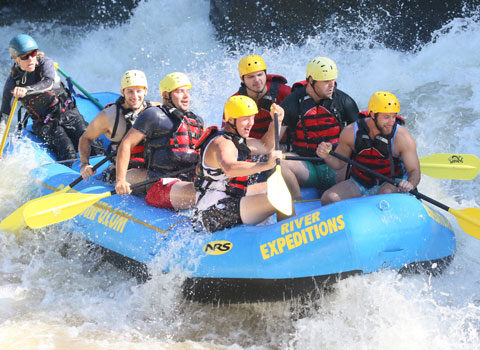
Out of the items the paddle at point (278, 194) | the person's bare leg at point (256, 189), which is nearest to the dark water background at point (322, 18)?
the person's bare leg at point (256, 189)

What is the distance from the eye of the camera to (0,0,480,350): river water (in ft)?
11.8

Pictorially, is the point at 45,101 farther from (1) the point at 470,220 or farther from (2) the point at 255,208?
(1) the point at 470,220

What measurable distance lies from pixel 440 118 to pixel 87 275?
14.3 feet

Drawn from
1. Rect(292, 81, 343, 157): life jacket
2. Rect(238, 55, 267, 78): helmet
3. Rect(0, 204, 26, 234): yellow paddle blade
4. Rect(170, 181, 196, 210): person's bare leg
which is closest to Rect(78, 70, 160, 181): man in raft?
Rect(170, 181, 196, 210): person's bare leg

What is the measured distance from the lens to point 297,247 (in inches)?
142

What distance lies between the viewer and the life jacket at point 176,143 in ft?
14.4

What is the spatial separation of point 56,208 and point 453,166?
Answer: 3.04 metres

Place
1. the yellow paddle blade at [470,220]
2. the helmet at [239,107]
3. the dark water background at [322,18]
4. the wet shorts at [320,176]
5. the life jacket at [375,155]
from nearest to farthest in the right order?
1. the helmet at [239,107]
2. the yellow paddle blade at [470,220]
3. the life jacket at [375,155]
4. the wet shorts at [320,176]
5. the dark water background at [322,18]

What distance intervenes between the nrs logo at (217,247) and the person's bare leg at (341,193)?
2.70ft

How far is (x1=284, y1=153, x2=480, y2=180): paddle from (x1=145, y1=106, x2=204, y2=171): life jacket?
850 millimetres

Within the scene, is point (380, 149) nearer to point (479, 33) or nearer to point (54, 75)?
point (54, 75)

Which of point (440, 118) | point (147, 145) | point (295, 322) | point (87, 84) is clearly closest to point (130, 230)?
point (147, 145)

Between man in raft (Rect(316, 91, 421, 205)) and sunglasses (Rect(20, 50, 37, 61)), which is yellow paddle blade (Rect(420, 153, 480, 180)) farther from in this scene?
sunglasses (Rect(20, 50, 37, 61))

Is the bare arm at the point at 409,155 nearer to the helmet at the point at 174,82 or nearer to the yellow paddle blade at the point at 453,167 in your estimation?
the yellow paddle blade at the point at 453,167
